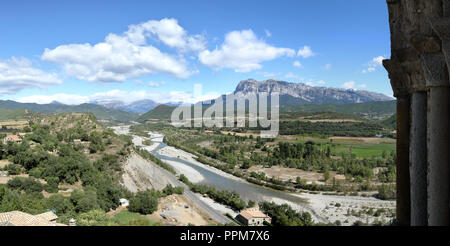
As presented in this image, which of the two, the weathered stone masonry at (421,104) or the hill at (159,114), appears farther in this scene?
the hill at (159,114)

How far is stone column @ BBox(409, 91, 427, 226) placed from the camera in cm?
263

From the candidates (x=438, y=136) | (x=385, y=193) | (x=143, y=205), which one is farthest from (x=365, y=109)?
(x=438, y=136)

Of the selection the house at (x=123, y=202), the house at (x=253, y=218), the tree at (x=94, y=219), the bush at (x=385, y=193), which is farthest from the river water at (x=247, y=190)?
the tree at (x=94, y=219)

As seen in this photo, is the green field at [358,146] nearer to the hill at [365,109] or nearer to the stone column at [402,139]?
the stone column at [402,139]

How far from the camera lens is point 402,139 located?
3.11 m

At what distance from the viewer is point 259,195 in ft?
93.2

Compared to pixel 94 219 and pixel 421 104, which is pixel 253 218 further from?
pixel 421 104

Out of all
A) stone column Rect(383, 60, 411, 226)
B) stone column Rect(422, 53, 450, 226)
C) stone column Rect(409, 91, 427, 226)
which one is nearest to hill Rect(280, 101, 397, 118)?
stone column Rect(383, 60, 411, 226)

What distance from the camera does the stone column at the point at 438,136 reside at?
7.26 ft

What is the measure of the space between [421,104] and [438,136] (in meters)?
0.54

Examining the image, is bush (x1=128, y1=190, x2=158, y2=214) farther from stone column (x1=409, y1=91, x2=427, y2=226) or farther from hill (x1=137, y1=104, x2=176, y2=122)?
hill (x1=137, y1=104, x2=176, y2=122)
